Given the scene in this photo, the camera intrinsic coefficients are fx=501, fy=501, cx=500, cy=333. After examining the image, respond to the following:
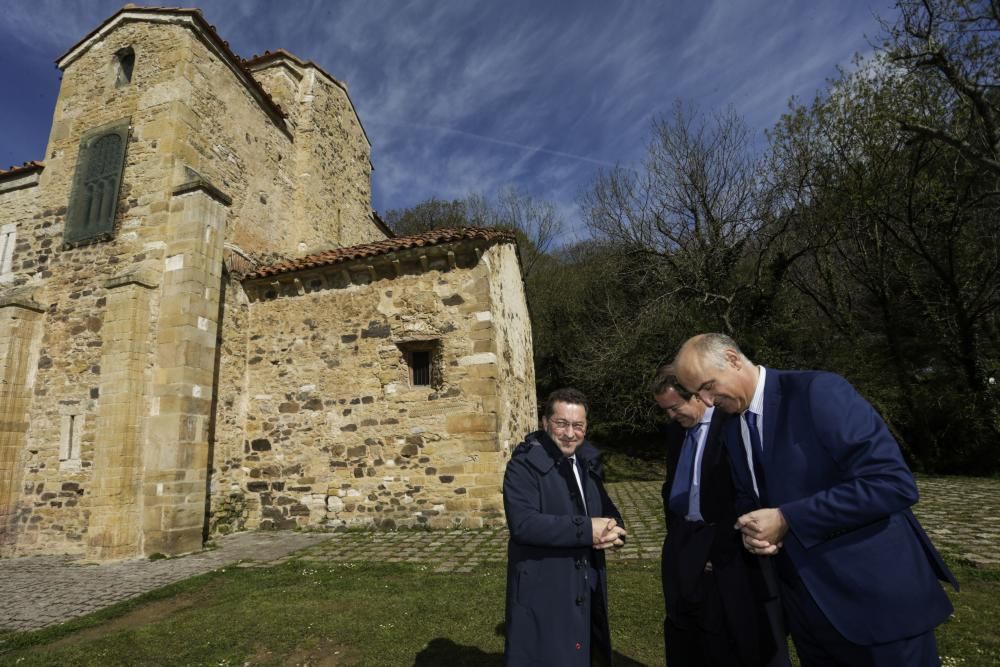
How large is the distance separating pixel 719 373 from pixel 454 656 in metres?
2.83

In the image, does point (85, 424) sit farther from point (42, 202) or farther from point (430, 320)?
point (430, 320)

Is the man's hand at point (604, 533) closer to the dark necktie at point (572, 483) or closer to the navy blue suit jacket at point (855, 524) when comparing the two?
the dark necktie at point (572, 483)

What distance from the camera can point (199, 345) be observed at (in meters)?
7.88

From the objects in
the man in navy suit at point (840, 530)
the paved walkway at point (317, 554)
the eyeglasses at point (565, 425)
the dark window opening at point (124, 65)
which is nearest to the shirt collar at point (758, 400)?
the man in navy suit at point (840, 530)

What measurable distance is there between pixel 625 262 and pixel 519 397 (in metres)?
8.56

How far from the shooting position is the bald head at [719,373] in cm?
206

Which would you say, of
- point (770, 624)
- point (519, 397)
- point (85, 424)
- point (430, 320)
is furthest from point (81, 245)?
point (770, 624)

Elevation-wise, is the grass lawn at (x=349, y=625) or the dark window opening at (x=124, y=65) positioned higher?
the dark window opening at (x=124, y=65)

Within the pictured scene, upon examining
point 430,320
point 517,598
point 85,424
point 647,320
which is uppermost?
point 647,320

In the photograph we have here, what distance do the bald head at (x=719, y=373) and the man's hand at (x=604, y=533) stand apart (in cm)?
71

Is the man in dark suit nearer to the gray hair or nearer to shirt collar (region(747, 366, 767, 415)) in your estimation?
shirt collar (region(747, 366, 767, 415))

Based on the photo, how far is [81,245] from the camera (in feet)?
29.2

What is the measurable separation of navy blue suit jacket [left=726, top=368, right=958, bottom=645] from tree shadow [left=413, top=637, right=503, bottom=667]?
243 centimetres

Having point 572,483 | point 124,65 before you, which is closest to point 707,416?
point 572,483
